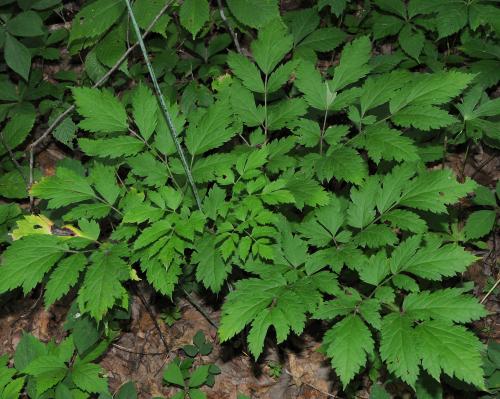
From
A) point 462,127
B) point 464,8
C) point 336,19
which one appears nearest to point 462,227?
point 462,127

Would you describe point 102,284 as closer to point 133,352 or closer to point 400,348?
point 400,348

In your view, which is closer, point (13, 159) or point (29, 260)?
point (29, 260)

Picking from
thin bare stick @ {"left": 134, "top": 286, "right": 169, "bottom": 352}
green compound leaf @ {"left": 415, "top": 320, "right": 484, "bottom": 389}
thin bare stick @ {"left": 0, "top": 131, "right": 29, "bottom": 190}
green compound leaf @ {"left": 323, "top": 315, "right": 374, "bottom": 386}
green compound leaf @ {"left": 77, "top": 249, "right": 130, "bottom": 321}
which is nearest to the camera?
green compound leaf @ {"left": 415, "top": 320, "right": 484, "bottom": 389}

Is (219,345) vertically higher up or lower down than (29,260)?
lower down

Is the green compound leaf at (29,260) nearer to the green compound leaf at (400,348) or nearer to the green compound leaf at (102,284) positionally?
the green compound leaf at (102,284)

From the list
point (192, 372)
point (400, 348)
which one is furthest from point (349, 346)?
point (192, 372)

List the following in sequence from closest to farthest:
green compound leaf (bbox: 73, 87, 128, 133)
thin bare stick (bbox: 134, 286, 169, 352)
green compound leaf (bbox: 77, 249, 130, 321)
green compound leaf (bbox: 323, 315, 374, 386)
Answer: 1. green compound leaf (bbox: 323, 315, 374, 386)
2. green compound leaf (bbox: 77, 249, 130, 321)
3. green compound leaf (bbox: 73, 87, 128, 133)
4. thin bare stick (bbox: 134, 286, 169, 352)

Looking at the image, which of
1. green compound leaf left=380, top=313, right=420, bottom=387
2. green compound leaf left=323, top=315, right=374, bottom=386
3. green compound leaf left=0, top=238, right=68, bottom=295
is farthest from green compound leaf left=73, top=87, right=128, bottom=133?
green compound leaf left=380, top=313, right=420, bottom=387

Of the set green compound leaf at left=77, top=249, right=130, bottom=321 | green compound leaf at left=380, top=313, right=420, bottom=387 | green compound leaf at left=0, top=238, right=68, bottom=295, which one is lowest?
green compound leaf at left=380, top=313, right=420, bottom=387

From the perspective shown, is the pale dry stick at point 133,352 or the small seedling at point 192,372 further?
the pale dry stick at point 133,352

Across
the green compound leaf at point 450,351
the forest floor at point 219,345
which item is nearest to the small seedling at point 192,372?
the forest floor at point 219,345

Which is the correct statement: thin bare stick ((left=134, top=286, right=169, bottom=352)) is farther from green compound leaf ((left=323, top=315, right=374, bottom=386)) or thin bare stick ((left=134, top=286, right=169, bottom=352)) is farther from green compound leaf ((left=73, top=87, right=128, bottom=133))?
green compound leaf ((left=323, top=315, right=374, bottom=386))

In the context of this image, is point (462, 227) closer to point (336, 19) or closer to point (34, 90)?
point (336, 19)

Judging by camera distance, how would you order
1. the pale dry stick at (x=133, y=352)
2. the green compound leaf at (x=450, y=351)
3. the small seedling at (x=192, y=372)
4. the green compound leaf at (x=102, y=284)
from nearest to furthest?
1. the green compound leaf at (x=450, y=351)
2. the green compound leaf at (x=102, y=284)
3. the small seedling at (x=192, y=372)
4. the pale dry stick at (x=133, y=352)
